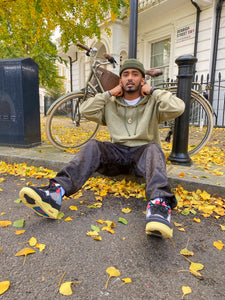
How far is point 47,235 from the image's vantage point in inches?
65.3

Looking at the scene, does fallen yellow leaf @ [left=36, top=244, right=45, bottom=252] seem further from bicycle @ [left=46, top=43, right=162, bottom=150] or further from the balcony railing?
the balcony railing

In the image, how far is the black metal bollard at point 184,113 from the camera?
274cm

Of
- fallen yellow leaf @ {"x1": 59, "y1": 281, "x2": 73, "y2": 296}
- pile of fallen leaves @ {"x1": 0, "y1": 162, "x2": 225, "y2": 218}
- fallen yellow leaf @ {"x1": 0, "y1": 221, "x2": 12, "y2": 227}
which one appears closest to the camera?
fallen yellow leaf @ {"x1": 59, "y1": 281, "x2": 73, "y2": 296}

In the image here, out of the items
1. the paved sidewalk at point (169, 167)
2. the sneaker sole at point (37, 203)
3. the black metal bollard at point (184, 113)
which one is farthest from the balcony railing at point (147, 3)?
the sneaker sole at point (37, 203)

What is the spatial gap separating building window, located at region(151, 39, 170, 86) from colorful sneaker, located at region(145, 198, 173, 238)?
9.13 metres

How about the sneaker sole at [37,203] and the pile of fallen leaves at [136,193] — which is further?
the pile of fallen leaves at [136,193]

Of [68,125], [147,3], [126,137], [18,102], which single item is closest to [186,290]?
[126,137]

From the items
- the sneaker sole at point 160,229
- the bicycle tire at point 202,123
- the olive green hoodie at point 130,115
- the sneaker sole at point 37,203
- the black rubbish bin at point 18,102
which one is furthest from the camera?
the black rubbish bin at point 18,102

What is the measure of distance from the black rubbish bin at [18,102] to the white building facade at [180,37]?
317 cm

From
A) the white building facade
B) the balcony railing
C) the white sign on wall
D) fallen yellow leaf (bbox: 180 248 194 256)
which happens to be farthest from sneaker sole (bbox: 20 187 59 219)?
the balcony railing

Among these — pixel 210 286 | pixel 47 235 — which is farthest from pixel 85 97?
pixel 210 286

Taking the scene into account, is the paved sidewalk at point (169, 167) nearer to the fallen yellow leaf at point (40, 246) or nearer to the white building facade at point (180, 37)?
the fallen yellow leaf at point (40, 246)

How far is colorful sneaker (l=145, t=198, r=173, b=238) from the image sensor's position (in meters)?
1.42

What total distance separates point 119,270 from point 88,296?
0.24 meters
